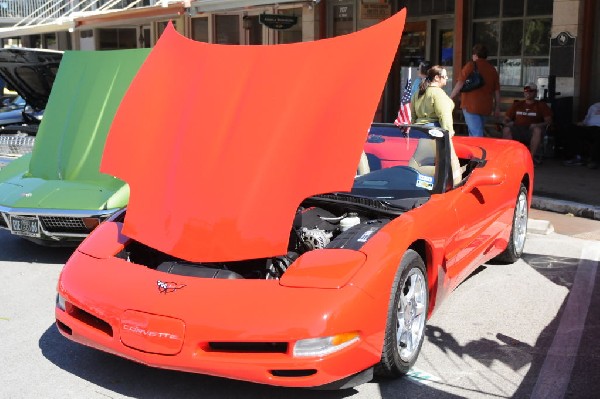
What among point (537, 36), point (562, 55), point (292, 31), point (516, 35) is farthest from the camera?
point (292, 31)

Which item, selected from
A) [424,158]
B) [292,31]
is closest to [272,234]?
[424,158]

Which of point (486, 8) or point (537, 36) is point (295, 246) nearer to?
point (537, 36)

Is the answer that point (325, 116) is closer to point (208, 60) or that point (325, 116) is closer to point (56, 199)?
point (208, 60)

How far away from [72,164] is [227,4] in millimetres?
8962

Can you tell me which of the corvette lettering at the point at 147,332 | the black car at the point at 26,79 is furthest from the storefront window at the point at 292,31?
the corvette lettering at the point at 147,332

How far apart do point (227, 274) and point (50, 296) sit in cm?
229

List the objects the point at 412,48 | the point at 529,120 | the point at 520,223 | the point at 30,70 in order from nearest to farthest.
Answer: the point at 520,223 → the point at 30,70 → the point at 529,120 → the point at 412,48

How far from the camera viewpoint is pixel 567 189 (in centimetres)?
946

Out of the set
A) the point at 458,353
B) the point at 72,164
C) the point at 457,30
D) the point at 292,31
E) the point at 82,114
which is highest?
the point at 292,31

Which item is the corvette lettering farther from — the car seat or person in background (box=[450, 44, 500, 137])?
person in background (box=[450, 44, 500, 137])

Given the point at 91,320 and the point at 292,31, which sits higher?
the point at 292,31

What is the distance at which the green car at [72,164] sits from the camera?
630 centimetres

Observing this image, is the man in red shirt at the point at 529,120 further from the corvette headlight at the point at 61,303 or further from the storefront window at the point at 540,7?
the corvette headlight at the point at 61,303

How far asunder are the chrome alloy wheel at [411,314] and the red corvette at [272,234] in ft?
0.04
